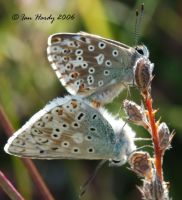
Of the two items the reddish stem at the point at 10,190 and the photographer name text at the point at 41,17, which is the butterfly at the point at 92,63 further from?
the photographer name text at the point at 41,17

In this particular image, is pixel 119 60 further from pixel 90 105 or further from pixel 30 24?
pixel 30 24

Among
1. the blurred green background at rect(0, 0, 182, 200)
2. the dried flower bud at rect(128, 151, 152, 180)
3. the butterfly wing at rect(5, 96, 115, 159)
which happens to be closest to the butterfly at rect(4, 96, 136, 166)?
the butterfly wing at rect(5, 96, 115, 159)

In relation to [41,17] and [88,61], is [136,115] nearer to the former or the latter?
[88,61]

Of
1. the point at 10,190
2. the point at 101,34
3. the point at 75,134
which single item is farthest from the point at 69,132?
the point at 101,34

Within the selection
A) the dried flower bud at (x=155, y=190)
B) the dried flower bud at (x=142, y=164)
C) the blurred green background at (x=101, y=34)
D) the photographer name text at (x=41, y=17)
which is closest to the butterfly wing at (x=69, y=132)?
the dried flower bud at (x=142, y=164)

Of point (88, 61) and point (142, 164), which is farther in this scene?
point (88, 61)

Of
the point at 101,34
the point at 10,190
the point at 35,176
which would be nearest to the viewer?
the point at 10,190
